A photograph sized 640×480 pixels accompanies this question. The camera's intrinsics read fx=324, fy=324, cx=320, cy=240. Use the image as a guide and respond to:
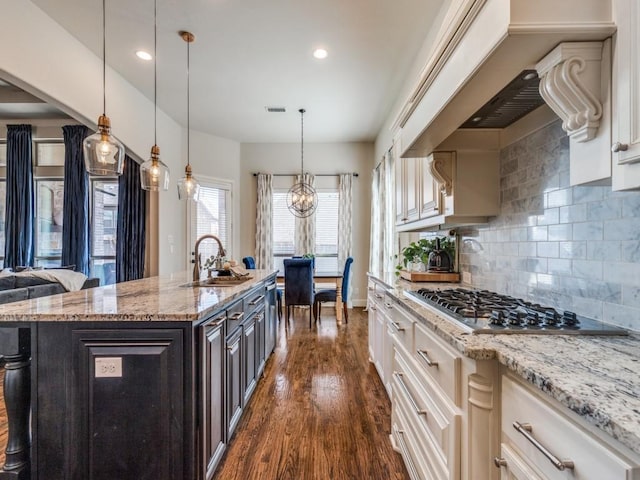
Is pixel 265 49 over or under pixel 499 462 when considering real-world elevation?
over

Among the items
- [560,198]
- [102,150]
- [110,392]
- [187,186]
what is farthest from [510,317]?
[187,186]

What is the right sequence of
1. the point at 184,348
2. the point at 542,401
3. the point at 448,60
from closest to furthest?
1. the point at 542,401
2. the point at 448,60
3. the point at 184,348

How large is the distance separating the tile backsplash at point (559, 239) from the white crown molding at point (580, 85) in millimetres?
345

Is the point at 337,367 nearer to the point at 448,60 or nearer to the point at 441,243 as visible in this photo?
the point at 441,243

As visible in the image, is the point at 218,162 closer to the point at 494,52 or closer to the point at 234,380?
the point at 234,380

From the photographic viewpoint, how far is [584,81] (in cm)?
92

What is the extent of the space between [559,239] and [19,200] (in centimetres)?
702

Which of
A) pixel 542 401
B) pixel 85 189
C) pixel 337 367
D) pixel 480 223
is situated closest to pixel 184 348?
pixel 542 401

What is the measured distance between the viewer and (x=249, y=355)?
94.4 inches

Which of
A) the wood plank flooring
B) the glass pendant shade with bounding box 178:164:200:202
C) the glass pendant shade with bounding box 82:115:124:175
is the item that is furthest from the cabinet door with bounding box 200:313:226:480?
the glass pendant shade with bounding box 178:164:200:202

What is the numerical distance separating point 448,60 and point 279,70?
2.91m

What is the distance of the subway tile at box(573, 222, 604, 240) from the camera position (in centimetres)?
121

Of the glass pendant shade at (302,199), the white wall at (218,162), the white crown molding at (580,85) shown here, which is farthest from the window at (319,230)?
the white crown molding at (580,85)

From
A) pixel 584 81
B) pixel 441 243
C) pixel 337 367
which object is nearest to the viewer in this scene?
pixel 584 81
